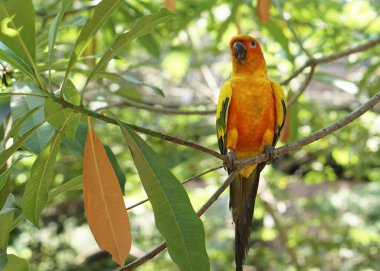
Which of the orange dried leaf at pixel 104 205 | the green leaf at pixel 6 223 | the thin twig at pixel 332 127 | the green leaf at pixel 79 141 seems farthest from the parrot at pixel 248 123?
the green leaf at pixel 6 223

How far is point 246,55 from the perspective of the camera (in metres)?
2.59

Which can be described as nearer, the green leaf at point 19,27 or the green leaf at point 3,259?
the green leaf at point 19,27

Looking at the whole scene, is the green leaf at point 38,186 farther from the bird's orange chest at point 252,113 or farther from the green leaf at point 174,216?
the bird's orange chest at point 252,113

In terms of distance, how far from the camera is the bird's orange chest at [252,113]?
241cm

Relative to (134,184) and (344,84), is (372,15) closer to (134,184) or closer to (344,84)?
(344,84)

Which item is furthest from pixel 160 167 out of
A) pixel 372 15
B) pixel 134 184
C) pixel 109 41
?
pixel 372 15

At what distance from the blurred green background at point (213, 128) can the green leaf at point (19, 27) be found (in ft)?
3.81

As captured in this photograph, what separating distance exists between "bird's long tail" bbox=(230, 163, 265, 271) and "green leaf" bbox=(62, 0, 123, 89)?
41.3 inches

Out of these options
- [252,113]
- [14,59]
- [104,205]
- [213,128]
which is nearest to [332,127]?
[252,113]

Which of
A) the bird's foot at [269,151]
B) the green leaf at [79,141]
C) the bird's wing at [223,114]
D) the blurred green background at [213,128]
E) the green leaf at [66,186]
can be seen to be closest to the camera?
the green leaf at [66,186]

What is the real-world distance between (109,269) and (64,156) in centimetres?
126

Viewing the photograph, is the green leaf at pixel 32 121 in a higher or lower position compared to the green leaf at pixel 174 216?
higher

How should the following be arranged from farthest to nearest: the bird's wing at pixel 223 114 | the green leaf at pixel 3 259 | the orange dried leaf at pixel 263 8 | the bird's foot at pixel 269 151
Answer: the orange dried leaf at pixel 263 8, the bird's wing at pixel 223 114, the bird's foot at pixel 269 151, the green leaf at pixel 3 259

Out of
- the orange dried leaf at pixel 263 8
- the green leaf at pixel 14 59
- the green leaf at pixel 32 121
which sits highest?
the orange dried leaf at pixel 263 8
